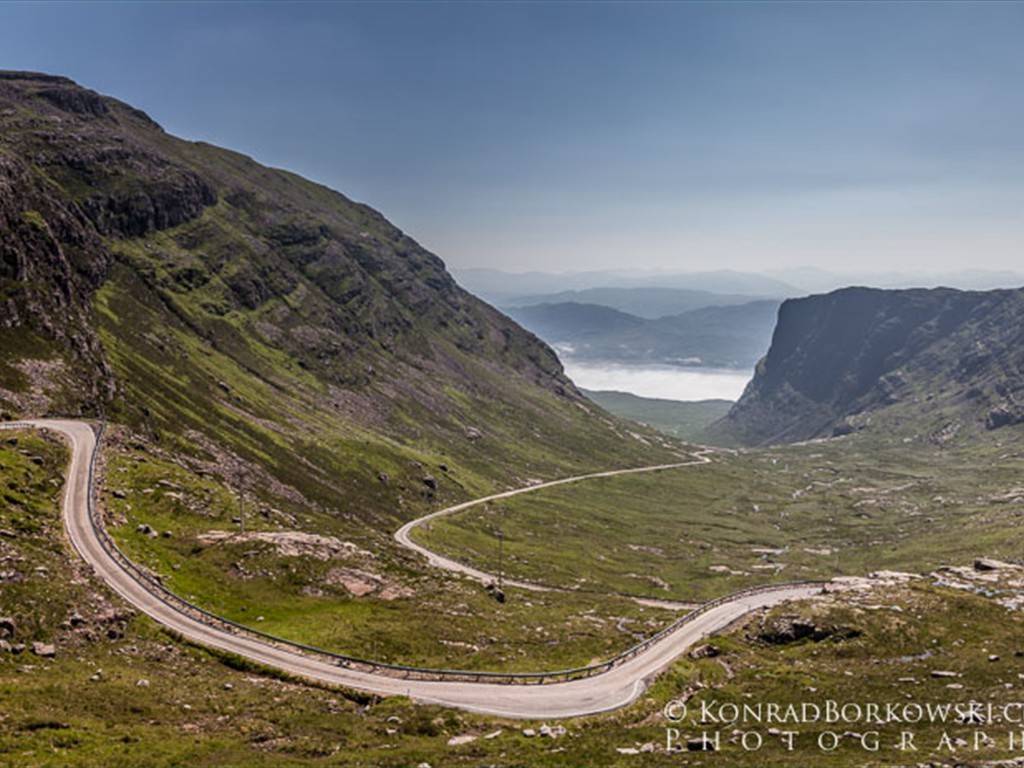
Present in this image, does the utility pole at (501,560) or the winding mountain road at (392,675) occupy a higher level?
the winding mountain road at (392,675)

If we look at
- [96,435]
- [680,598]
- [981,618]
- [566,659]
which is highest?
[96,435]

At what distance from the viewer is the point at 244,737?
43.8 metres

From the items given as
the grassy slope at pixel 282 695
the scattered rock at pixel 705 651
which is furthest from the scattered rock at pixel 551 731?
the scattered rock at pixel 705 651

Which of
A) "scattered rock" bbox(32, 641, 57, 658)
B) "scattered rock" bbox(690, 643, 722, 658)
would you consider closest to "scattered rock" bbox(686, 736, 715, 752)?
"scattered rock" bbox(690, 643, 722, 658)

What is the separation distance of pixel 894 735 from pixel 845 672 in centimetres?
2382

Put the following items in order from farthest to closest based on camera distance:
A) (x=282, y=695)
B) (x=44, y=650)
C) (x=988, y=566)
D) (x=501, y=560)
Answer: (x=501, y=560) < (x=988, y=566) < (x=282, y=695) < (x=44, y=650)

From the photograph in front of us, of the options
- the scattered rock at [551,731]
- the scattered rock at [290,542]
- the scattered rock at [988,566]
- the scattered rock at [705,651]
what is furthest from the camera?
the scattered rock at [988,566]

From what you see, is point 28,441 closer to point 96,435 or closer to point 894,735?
point 96,435

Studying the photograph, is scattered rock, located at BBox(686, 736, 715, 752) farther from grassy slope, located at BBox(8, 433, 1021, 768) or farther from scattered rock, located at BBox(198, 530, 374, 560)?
scattered rock, located at BBox(198, 530, 374, 560)

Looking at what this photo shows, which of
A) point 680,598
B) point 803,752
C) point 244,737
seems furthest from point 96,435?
point 680,598

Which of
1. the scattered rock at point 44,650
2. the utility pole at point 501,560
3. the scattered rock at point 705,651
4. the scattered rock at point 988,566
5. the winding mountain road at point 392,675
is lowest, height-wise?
the utility pole at point 501,560

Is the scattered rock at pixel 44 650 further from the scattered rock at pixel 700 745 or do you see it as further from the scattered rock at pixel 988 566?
the scattered rock at pixel 988 566

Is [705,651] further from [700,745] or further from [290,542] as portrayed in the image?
[290,542]

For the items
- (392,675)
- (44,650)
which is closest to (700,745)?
(392,675)
